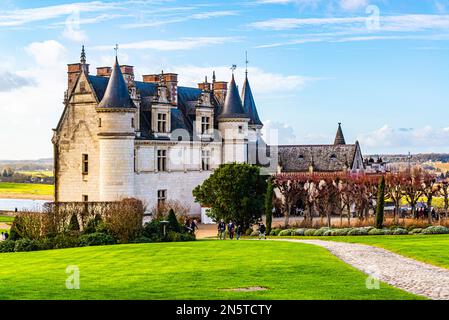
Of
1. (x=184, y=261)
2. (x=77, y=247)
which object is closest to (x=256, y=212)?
(x=77, y=247)

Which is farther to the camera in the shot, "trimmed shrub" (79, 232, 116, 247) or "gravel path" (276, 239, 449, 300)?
"trimmed shrub" (79, 232, 116, 247)

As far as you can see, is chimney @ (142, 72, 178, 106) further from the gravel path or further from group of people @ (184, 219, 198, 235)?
the gravel path

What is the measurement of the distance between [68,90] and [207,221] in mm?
13521

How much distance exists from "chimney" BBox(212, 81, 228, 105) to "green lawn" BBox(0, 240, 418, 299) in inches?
1304

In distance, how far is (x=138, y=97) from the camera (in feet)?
190

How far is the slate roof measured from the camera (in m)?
72.9

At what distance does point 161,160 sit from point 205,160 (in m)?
5.28

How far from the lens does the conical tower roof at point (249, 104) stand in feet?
234

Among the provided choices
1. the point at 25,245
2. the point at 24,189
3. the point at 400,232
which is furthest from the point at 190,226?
the point at 24,189

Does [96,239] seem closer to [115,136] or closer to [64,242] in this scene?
[64,242]

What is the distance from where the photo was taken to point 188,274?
2408 centimetres

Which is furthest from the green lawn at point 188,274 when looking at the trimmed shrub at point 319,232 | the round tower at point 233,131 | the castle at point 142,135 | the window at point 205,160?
the round tower at point 233,131

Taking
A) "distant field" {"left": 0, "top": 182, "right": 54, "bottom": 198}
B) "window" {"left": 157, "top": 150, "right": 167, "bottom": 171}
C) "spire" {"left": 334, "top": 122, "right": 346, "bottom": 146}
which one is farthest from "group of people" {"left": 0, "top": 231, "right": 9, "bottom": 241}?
"distant field" {"left": 0, "top": 182, "right": 54, "bottom": 198}
